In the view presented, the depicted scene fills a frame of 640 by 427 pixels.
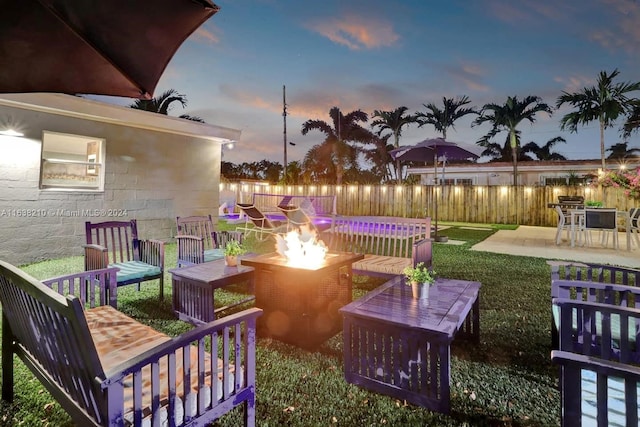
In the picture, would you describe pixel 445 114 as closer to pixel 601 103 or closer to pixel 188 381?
pixel 601 103

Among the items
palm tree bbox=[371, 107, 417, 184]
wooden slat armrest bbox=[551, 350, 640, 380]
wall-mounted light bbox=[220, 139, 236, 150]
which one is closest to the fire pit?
wooden slat armrest bbox=[551, 350, 640, 380]

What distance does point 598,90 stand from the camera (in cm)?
1430

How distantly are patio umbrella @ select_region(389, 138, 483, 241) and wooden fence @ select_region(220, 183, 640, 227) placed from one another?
377cm

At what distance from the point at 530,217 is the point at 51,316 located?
16.4 metres

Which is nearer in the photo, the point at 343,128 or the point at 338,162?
the point at 338,162

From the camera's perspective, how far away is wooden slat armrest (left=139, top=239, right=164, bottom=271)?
4.00 m

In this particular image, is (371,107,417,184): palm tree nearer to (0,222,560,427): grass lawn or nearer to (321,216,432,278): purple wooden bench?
(321,216,432,278): purple wooden bench

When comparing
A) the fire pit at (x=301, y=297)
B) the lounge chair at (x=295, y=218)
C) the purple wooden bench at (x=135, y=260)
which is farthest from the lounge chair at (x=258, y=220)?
the fire pit at (x=301, y=297)

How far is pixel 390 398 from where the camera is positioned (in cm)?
217

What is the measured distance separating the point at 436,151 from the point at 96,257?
8.06 m

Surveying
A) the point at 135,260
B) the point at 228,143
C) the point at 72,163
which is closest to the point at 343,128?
the point at 228,143

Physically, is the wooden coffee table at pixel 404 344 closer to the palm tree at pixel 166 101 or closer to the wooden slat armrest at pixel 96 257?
the wooden slat armrest at pixel 96 257

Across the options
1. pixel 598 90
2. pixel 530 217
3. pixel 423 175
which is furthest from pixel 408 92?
pixel 530 217

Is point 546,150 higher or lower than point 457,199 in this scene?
higher
